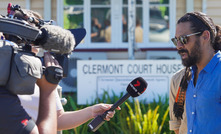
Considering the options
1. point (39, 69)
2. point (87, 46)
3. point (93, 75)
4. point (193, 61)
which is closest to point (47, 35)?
point (39, 69)

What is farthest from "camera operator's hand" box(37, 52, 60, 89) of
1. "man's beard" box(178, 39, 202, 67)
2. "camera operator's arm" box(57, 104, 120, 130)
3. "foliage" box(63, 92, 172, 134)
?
"foliage" box(63, 92, 172, 134)

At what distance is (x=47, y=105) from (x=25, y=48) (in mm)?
329

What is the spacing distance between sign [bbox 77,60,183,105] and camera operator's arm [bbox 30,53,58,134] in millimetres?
4912

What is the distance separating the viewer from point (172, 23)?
9273 millimetres

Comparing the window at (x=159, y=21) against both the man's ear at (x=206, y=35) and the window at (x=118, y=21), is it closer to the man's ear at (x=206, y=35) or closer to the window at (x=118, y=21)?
the window at (x=118, y=21)

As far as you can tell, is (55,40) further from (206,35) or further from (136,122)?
(136,122)

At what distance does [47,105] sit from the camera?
6.79 feet

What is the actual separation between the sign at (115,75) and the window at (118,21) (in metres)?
2.22

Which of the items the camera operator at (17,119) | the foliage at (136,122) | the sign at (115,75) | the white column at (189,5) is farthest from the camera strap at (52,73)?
the white column at (189,5)

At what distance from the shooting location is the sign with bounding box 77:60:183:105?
702 centimetres

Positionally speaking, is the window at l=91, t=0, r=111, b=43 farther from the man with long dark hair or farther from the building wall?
the man with long dark hair

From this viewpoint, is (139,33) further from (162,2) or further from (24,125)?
(24,125)

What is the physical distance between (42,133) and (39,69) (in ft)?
1.10

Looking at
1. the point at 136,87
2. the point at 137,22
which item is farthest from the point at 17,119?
the point at 137,22
